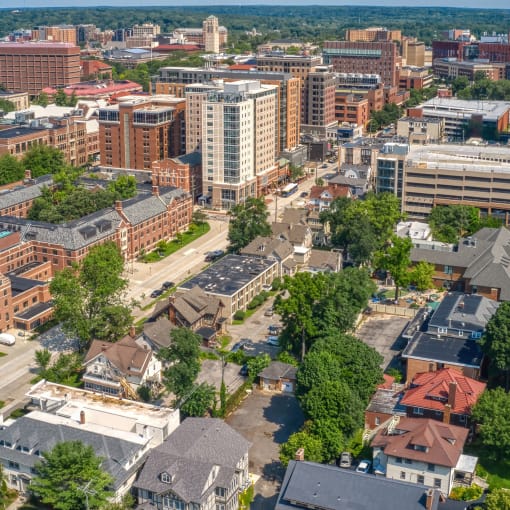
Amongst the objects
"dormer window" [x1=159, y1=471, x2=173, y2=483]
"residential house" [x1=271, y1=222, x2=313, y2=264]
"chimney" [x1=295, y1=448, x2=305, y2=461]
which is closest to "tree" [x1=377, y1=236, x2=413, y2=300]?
"residential house" [x1=271, y1=222, x2=313, y2=264]

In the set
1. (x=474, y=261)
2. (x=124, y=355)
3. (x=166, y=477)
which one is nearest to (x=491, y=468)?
(x=166, y=477)

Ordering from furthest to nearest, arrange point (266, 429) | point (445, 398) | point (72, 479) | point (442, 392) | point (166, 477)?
point (266, 429) < point (442, 392) < point (445, 398) < point (166, 477) < point (72, 479)

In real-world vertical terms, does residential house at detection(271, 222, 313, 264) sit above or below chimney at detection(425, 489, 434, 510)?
above

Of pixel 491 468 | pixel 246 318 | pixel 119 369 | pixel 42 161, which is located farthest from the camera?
pixel 42 161

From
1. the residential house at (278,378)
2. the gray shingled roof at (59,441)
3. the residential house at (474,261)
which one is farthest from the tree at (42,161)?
the gray shingled roof at (59,441)

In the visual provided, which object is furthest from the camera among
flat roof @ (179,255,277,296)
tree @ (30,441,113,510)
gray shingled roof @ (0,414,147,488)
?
flat roof @ (179,255,277,296)

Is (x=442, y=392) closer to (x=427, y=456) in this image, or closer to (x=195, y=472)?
(x=427, y=456)

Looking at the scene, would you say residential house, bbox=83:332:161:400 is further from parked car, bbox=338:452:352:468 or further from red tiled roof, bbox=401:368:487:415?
red tiled roof, bbox=401:368:487:415
